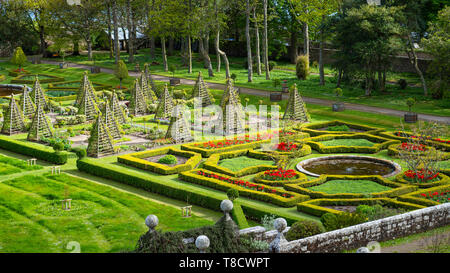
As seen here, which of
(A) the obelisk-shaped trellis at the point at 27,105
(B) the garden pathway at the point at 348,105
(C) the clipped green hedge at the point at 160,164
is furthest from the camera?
(A) the obelisk-shaped trellis at the point at 27,105

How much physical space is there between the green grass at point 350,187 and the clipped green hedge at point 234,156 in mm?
3693

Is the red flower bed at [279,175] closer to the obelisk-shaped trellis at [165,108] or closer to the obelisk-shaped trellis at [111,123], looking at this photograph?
the obelisk-shaped trellis at [111,123]

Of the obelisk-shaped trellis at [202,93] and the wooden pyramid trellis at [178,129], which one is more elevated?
the obelisk-shaped trellis at [202,93]

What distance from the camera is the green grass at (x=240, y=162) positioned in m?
36.1

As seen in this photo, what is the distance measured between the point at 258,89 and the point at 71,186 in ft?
110

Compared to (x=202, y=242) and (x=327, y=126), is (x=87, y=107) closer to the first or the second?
(x=327, y=126)

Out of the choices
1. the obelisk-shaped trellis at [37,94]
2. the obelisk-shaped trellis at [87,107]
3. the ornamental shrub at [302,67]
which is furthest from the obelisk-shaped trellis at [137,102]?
the ornamental shrub at [302,67]

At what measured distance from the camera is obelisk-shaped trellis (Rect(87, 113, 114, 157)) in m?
39.3

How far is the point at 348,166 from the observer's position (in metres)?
36.6

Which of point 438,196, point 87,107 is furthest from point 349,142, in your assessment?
point 87,107

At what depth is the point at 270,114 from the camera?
50.9 metres
